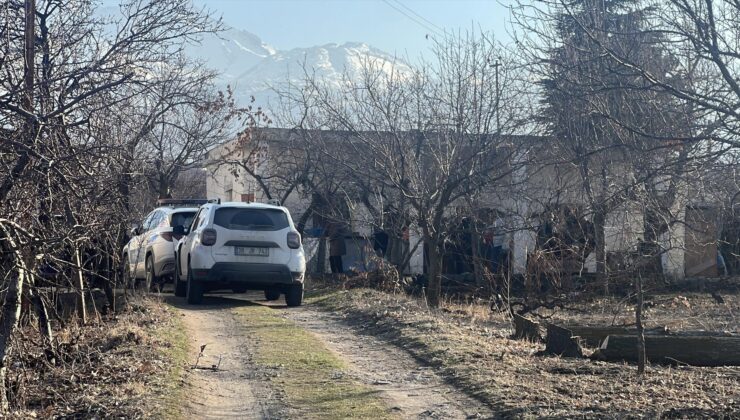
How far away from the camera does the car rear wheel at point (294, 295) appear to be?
55.8 feet

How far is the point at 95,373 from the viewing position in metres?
9.47

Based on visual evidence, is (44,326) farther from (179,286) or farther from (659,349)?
(179,286)

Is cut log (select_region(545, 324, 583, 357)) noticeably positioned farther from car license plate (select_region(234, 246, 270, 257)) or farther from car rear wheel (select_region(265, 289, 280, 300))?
car rear wheel (select_region(265, 289, 280, 300))

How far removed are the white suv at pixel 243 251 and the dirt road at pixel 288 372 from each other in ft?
5.58

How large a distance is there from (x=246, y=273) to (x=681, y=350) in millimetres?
7580

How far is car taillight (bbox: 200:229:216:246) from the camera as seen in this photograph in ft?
53.5

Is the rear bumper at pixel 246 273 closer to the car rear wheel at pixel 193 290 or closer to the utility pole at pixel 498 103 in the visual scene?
the car rear wheel at pixel 193 290

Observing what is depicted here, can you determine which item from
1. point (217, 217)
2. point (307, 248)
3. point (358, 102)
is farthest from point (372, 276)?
point (307, 248)

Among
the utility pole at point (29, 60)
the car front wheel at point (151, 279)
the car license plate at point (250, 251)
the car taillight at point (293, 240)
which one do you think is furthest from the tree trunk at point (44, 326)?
the car front wheel at point (151, 279)

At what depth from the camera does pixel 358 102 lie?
74.3ft

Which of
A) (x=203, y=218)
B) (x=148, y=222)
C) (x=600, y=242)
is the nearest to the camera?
(x=203, y=218)

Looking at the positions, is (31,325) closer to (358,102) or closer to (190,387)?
(190,387)

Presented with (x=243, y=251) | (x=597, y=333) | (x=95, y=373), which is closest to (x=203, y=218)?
(x=243, y=251)

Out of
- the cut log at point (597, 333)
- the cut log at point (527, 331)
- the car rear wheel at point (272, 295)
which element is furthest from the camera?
the car rear wheel at point (272, 295)
